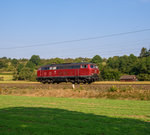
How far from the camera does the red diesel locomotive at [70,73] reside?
1436 inches

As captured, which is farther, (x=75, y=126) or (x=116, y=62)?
(x=116, y=62)

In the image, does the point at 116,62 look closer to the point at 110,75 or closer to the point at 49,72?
the point at 110,75

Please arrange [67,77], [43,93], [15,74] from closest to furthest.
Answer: [43,93]
[67,77]
[15,74]

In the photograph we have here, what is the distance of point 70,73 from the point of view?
127 feet

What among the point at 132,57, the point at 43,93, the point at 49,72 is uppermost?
the point at 132,57

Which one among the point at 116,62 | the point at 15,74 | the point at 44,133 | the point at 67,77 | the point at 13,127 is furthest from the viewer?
the point at 116,62

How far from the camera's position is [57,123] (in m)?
7.80

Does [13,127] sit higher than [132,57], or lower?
lower

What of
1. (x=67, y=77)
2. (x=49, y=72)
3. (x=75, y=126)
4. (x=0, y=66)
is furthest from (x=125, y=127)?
(x=0, y=66)

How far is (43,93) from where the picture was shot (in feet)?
77.2

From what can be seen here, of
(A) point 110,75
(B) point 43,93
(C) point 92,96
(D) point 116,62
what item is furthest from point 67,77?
(D) point 116,62

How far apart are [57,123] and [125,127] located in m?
2.61

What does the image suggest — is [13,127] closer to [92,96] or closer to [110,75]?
[92,96]

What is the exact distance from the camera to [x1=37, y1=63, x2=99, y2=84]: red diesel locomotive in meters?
36.5
